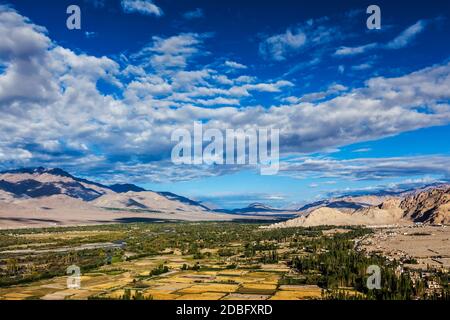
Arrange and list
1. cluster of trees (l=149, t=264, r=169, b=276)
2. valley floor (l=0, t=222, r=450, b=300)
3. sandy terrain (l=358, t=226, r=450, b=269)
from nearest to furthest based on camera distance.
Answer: valley floor (l=0, t=222, r=450, b=300) < cluster of trees (l=149, t=264, r=169, b=276) < sandy terrain (l=358, t=226, r=450, b=269)

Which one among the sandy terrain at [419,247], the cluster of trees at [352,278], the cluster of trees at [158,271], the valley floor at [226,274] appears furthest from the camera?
the sandy terrain at [419,247]

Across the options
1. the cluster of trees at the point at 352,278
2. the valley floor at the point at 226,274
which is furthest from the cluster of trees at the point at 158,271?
the cluster of trees at the point at 352,278

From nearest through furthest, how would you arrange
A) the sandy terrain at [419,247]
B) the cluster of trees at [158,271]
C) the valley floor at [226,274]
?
the valley floor at [226,274] → the cluster of trees at [158,271] → the sandy terrain at [419,247]

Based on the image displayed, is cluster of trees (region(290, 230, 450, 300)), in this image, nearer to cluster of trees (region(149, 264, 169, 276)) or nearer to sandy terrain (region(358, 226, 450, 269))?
sandy terrain (region(358, 226, 450, 269))

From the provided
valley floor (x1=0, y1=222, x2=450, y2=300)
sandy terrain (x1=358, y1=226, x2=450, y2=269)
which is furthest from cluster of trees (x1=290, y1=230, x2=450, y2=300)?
sandy terrain (x1=358, y1=226, x2=450, y2=269)

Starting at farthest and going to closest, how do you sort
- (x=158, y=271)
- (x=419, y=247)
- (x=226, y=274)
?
(x=419, y=247)
(x=158, y=271)
(x=226, y=274)

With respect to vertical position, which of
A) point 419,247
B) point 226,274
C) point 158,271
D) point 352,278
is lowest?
point 226,274

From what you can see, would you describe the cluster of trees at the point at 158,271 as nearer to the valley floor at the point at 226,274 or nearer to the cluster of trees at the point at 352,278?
the valley floor at the point at 226,274

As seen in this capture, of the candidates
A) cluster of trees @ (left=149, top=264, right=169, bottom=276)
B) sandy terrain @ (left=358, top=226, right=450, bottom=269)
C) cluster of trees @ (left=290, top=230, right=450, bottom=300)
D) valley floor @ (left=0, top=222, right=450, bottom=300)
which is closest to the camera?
cluster of trees @ (left=290, top=230, right=450, bottom=300)

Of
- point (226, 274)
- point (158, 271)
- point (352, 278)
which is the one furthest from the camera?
point (158, 271)

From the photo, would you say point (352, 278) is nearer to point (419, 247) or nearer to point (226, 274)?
point (226, 274)

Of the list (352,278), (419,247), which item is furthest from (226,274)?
(419,247)

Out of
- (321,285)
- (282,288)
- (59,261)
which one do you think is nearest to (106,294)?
(282,288)
